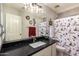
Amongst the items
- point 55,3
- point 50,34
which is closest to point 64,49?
point 50,34

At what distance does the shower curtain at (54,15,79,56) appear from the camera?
171 cm

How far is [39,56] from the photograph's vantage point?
146cm

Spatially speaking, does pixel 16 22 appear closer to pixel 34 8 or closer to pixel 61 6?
pixel 34 8

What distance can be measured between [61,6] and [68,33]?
0.54m

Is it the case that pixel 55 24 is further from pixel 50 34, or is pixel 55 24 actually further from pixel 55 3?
pixel 55 3

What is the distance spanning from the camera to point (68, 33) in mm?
1807

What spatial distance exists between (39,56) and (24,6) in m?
0.86

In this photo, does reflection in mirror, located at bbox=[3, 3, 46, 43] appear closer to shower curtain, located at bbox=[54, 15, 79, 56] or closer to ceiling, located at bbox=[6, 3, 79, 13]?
ceiling, located at bbox=[6, 3, 79, 13]

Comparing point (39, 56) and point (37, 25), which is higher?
point (37, 25)

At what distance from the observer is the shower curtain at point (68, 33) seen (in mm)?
1715


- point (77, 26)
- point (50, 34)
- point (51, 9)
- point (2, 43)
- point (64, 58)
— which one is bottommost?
point (64, 58)

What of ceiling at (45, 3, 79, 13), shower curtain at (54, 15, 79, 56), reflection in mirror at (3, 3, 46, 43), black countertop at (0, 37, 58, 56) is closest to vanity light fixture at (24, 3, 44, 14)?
reflection in mirror at (3, 3, 46, 43)

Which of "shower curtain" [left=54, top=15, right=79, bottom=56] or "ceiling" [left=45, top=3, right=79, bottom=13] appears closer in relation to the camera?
"ceiling" [left=45, top=3, right=79, bottom=13]

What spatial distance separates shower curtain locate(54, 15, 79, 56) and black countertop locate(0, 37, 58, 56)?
185 millimetres
